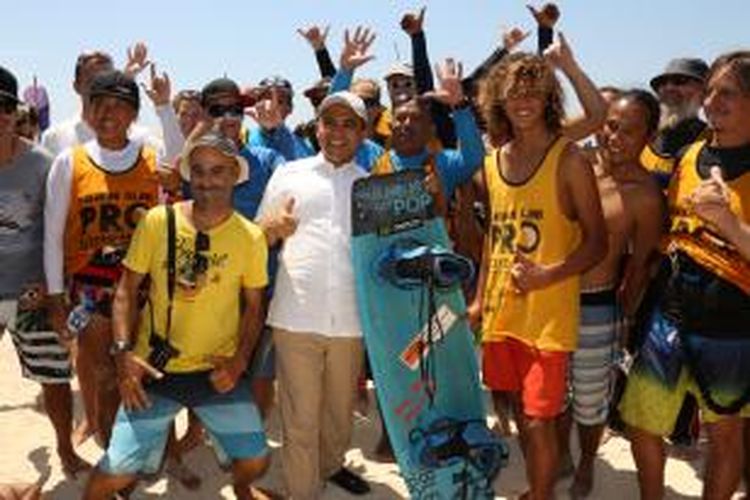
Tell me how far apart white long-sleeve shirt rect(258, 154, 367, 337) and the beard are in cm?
269

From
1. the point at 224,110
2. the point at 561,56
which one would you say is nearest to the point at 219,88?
the point at 224,110

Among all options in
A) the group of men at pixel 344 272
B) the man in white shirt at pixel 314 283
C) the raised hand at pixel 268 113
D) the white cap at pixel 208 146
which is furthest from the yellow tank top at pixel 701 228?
the raised hand at pixel 268 113

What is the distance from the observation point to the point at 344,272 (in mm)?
4582

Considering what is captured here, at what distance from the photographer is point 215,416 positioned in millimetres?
4211

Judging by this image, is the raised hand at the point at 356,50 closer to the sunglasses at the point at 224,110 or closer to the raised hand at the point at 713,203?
the sunglasses at the point at 224,110

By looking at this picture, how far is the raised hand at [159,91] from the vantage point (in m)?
5.53

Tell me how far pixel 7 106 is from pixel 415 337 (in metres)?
2.65

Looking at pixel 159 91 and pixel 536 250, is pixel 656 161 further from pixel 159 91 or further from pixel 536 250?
pixel 159 91

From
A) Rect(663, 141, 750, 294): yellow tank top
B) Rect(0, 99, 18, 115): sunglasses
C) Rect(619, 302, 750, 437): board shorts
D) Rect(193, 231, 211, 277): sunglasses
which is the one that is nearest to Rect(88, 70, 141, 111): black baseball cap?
Rect(0, 99, 18, 115): sunglasses

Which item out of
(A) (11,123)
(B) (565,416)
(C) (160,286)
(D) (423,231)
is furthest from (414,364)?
(A) (11,123)

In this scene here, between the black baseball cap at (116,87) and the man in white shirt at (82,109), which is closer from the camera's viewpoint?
the black baseball cap at (116,87)

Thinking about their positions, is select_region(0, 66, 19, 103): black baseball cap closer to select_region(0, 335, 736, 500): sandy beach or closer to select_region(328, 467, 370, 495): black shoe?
select_region(0, 335, 736, 500): sandy beach

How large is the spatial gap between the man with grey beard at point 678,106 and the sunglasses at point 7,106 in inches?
158

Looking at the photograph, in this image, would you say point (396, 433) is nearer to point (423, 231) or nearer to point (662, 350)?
point (423, 231)
